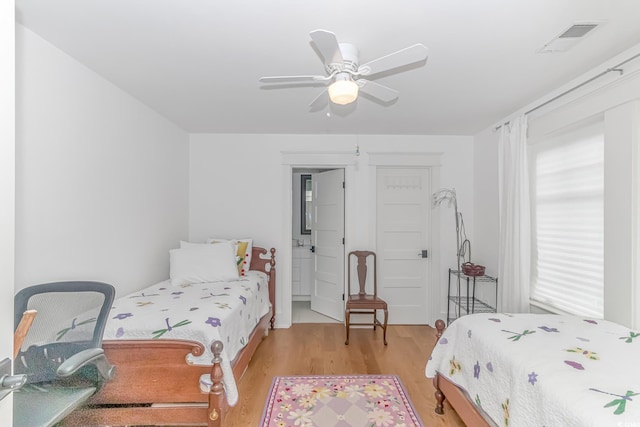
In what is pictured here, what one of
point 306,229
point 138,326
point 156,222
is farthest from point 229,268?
point 306,229

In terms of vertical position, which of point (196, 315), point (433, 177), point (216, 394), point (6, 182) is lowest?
point (216, 394)

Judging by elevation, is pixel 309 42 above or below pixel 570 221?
above

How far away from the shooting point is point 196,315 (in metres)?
2.05

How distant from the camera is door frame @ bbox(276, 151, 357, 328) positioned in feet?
12.9

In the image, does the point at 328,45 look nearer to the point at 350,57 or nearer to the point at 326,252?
the point at 350,57

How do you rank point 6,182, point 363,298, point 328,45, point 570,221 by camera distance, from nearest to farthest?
point 6,182 < point 328,45 < point 570,221 < point 363,298

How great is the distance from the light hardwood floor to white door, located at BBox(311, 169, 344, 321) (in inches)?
15.6

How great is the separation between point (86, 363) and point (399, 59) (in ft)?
6.61

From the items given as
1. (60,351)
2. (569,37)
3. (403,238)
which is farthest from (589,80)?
(60,351)

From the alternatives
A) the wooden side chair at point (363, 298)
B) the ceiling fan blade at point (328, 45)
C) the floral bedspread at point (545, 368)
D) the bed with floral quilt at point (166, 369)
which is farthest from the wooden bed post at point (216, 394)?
the wooden side chair at point (363, 298)

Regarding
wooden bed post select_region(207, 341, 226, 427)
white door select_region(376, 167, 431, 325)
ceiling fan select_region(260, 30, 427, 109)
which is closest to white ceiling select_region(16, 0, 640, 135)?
ceiling fan select_region(260, 30, 427, 109)

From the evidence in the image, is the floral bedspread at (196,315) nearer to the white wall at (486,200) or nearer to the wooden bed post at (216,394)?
the wooden bed post at (216,394)

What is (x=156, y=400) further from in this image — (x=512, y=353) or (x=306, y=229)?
(x=306, y=229)

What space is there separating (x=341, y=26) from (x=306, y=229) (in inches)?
154
